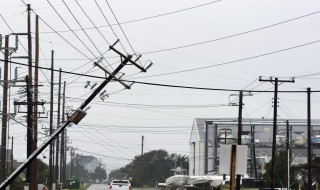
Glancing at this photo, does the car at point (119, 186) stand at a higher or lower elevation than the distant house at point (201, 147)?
lower

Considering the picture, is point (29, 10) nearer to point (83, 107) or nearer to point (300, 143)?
point (83, 107)

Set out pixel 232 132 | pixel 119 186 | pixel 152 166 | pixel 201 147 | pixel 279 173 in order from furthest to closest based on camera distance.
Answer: pixel 152 166 < pixel 201 147 < pixel 232 132 < pixel 279 173 < pixel 119 186

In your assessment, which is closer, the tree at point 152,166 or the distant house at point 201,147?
the distant house at point 201,147

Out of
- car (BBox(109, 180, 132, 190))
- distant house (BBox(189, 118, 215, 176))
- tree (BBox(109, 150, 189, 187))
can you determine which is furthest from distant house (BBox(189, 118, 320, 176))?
car (BBox(109, 180, 132, 190))

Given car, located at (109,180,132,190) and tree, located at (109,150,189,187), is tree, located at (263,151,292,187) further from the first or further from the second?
tree, located at (109,150,189,187)

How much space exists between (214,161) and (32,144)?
223 ft

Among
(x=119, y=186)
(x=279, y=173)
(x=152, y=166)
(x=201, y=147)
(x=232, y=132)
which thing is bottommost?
(x=152, y=166)

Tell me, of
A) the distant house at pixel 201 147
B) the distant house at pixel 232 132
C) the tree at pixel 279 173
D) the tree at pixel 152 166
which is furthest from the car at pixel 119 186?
the tree at pixel 152 166

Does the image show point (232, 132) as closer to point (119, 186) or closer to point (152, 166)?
point (119, 186)

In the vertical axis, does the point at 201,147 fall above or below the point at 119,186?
above

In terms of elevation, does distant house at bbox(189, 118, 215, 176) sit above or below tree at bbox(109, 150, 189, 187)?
above

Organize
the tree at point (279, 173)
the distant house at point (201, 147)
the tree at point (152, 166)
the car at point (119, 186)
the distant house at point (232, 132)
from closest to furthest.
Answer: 1. the car at point (119, 186)
2. the tree at point (279, 173)
3. the distant house at point (232, 132)
4. the distant house at point (201, 147)
5. the tree at point (152, 166)

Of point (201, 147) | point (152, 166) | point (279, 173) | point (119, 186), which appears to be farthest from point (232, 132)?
point (152, 166)

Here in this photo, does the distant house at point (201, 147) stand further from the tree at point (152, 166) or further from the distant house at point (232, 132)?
the tree at point (152, 166)
